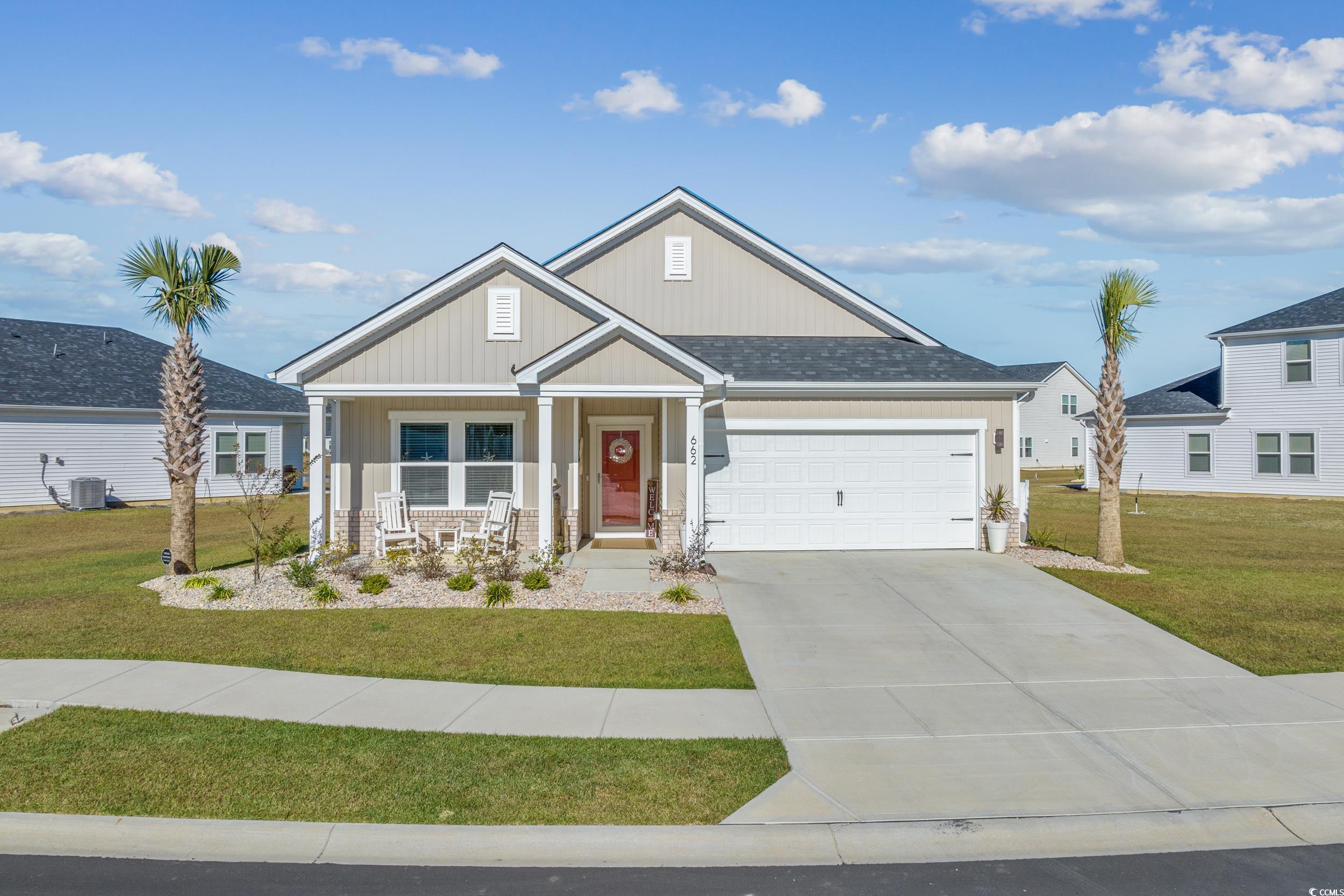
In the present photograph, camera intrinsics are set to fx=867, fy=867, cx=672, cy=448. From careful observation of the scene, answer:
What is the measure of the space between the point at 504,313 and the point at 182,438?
5.36 metres

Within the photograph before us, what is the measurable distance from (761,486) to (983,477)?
4109 mm

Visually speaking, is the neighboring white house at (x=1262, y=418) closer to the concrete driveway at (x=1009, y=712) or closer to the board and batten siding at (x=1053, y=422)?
the board and batten siding at (x=1053, y=422)

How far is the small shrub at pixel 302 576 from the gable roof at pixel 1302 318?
30.1 meters

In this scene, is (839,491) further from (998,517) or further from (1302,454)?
(1302,454)

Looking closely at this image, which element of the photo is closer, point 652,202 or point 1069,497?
point 652,202

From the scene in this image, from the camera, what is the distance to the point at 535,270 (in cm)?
1495

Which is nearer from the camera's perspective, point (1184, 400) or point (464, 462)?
point (464, 462)

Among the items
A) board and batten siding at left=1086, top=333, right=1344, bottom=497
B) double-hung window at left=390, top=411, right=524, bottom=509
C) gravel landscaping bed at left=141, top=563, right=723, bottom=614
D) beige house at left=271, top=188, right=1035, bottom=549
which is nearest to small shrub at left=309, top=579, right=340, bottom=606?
gravel landscaping bed at left=141, top=563, right=723, bottom=614

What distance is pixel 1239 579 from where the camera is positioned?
13.6 m

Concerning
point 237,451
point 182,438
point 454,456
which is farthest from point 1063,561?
point 237,451

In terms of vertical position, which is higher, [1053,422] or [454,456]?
[1053,422]

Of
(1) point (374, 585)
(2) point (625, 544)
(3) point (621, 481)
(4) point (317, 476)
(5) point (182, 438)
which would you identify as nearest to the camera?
Result: (1) point (374, 585)

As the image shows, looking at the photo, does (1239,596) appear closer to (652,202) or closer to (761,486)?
(761,486)

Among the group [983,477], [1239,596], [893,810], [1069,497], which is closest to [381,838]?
[893,810]
